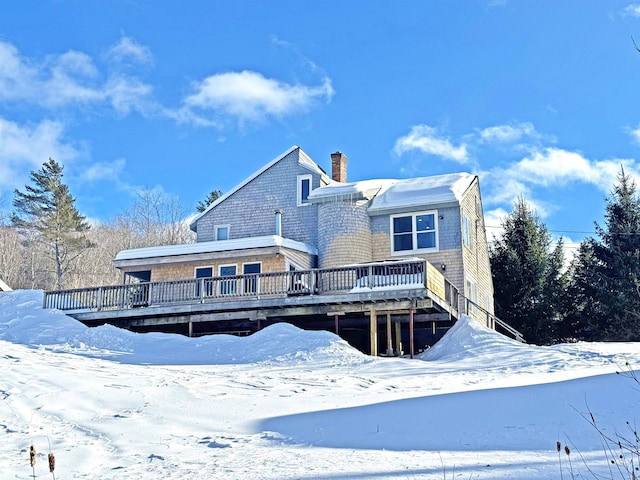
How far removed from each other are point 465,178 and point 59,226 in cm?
3138

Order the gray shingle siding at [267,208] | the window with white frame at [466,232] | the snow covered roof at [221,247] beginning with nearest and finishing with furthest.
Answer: the snow covered roof at [221,247] → the window with white frame at [466,232] → the gray shingle siding at [267,208]

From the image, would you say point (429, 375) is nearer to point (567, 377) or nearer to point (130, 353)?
point (567, 377)

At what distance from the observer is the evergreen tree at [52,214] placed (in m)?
47.8

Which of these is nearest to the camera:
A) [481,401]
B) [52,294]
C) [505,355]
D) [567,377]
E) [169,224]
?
[481,401]

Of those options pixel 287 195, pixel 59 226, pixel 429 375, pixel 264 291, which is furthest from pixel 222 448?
pixel 59 226

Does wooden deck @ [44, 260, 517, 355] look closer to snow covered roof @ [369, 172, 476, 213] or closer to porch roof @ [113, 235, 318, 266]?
porch roof @ [113, 235, 318, 266]

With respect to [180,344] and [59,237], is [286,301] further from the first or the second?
[59,237]

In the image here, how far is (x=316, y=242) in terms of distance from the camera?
86.1 feet

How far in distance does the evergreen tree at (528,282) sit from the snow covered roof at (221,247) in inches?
424

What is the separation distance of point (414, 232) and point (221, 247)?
21.8 ft

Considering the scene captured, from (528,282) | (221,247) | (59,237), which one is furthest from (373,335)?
(59,237)

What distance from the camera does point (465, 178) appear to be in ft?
86.4

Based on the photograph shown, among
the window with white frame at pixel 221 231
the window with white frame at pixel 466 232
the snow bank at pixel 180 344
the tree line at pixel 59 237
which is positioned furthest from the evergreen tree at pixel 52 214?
the window with white frame at pixel 466 232

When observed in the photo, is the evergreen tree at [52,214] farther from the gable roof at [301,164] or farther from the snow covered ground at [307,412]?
the snow covered ground at [307,412]
